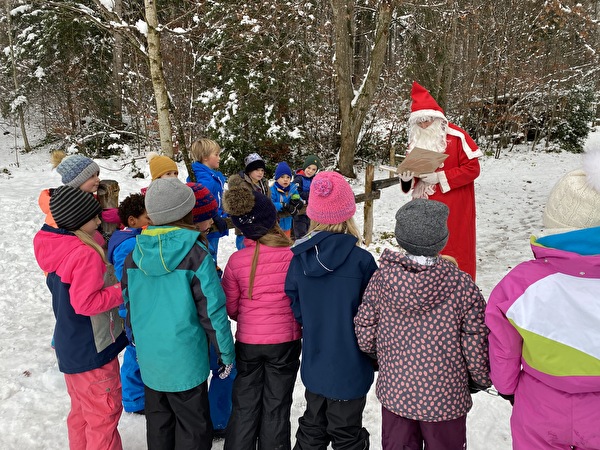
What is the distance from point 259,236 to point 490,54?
20.0 m

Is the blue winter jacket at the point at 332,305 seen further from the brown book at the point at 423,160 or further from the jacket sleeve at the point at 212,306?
the brown book at the point at 423,160

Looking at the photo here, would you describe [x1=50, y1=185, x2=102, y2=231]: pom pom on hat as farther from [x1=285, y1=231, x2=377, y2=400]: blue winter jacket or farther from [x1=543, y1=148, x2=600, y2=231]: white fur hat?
[x1=543, y1=148, x2=600, y2=231]: white fur hat

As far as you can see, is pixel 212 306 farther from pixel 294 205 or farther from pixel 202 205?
pixel 294 205

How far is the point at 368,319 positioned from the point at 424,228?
1.93ft

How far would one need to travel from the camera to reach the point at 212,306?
7.52ft

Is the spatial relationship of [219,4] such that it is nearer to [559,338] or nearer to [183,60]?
[183,60]

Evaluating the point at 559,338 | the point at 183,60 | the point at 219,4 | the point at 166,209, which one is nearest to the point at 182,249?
the point at 166,209

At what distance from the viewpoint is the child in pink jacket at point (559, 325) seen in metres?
1.56

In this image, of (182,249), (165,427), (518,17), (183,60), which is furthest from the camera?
(518,17)

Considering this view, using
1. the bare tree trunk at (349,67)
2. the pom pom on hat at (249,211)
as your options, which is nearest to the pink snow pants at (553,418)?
the pom pom on hat at (249,211)

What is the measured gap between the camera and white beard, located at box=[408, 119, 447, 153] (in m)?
3.93

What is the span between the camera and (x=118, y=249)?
272cm

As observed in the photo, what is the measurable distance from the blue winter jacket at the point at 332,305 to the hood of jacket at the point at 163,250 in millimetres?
615

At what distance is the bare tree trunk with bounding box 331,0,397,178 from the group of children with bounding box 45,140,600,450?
374 inches
